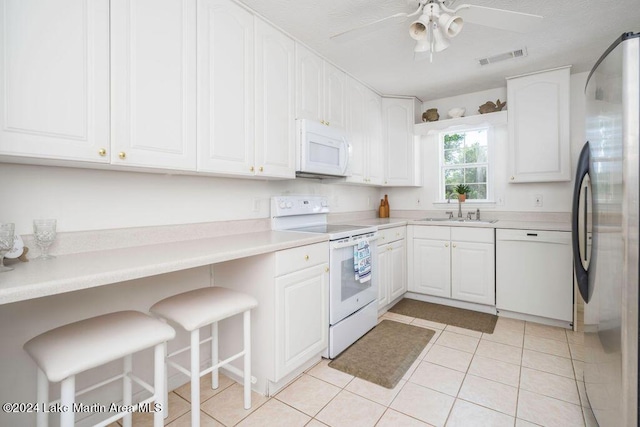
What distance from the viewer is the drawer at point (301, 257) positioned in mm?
1825

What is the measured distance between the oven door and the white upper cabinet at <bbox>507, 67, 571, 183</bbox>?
1.87 meters

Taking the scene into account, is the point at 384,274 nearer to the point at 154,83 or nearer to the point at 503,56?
the point at 503,56

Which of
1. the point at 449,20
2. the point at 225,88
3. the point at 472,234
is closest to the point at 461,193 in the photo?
the point at 472,234

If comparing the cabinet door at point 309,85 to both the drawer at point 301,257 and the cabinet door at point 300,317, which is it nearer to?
the drawer at point 301,257

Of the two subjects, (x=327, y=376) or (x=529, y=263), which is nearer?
(x=327, y=376)

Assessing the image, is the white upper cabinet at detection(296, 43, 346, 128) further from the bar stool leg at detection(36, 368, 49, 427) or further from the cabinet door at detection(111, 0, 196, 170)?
the bar stool leg at detection(36, 368, 49, 427)

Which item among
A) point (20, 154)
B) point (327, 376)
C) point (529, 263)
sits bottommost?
point (327, 376)

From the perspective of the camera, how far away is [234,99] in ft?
6.27

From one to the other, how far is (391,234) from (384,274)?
421 millimetres

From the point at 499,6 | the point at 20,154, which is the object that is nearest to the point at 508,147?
the point at 499,6

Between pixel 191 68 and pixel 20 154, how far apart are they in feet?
2.92

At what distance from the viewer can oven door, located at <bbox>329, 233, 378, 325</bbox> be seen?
2.24 metres

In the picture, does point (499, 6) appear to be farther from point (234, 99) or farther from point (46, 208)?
point (46, 208)

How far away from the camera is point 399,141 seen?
12.4 ft
